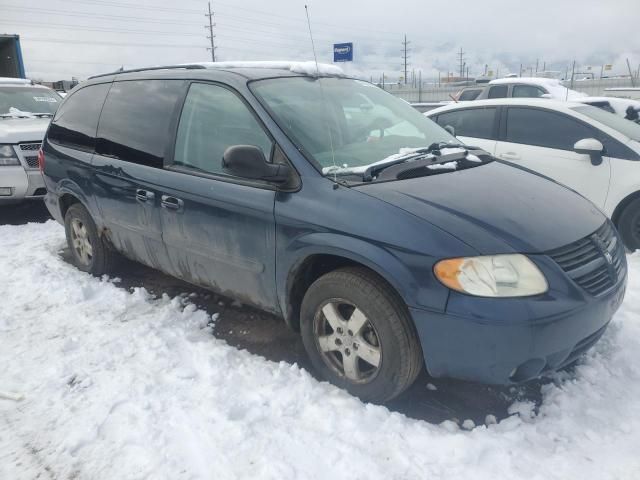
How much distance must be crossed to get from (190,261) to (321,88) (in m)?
1.48

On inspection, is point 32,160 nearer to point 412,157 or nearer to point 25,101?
point 25,101

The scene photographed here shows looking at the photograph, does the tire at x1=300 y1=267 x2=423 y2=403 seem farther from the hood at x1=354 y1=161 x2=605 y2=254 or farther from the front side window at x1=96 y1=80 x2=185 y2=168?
the front side window at x1=96 y1=80 x2=185 y2=168

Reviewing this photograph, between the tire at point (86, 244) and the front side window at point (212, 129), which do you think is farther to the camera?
the tire at point (86, 244)

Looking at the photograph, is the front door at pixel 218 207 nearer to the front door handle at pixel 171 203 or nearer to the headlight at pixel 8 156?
the front door handle at pixel 171 203

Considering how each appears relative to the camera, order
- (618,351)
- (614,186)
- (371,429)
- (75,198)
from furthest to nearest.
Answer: (614,186)
(75,198)
(618,351)
(371,429)

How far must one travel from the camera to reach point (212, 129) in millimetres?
3334

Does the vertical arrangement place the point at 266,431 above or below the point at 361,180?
below

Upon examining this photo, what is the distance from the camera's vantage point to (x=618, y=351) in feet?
9.81

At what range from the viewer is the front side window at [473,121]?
6066mm

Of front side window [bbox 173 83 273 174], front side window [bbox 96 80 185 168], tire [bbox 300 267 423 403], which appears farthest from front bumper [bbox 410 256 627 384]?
front side window [bbox 96 80 185 168]

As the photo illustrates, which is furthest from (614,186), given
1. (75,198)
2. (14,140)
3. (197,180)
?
(14,140)

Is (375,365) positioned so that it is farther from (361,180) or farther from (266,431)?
(361,180)

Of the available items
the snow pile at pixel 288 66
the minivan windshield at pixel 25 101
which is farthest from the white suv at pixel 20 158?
the snow pile at pixel 288 66

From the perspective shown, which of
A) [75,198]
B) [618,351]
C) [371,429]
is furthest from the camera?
[75,198]
